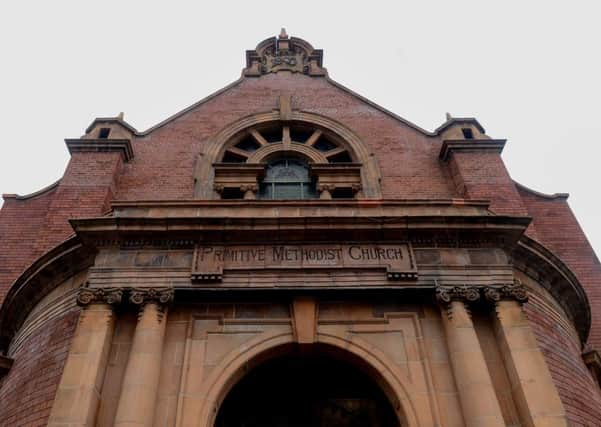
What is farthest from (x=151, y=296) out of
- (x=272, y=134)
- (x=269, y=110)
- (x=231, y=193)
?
(x=269, y=110)

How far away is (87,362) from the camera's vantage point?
26.5 ft

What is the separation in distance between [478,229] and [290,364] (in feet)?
14.5

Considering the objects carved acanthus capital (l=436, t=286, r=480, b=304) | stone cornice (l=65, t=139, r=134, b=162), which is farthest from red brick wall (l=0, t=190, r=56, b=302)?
carved acanthus capital (l=436, t=286, r=480, b=304)

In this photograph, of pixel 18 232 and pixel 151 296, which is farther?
pixel 18 232

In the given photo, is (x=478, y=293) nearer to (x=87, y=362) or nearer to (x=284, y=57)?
(x=87, y=362)

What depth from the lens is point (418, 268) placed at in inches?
367

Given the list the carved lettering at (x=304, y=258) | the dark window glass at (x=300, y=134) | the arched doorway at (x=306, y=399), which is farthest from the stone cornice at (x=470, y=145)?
the arched doorway at (x=306, y=399)

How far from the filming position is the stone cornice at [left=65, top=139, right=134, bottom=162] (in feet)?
46.5

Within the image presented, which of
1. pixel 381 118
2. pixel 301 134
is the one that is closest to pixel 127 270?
pixel 301 134

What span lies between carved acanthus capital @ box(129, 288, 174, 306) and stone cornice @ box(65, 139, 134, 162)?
6.54 metres

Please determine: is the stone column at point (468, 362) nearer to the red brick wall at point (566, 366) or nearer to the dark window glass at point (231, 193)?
the red brick wall at point (566, 366)

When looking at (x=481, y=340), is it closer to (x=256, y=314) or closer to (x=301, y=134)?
(x=256, y=314)

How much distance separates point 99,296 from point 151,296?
91 centimetres

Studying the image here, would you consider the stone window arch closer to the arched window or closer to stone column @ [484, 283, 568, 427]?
the arched window
